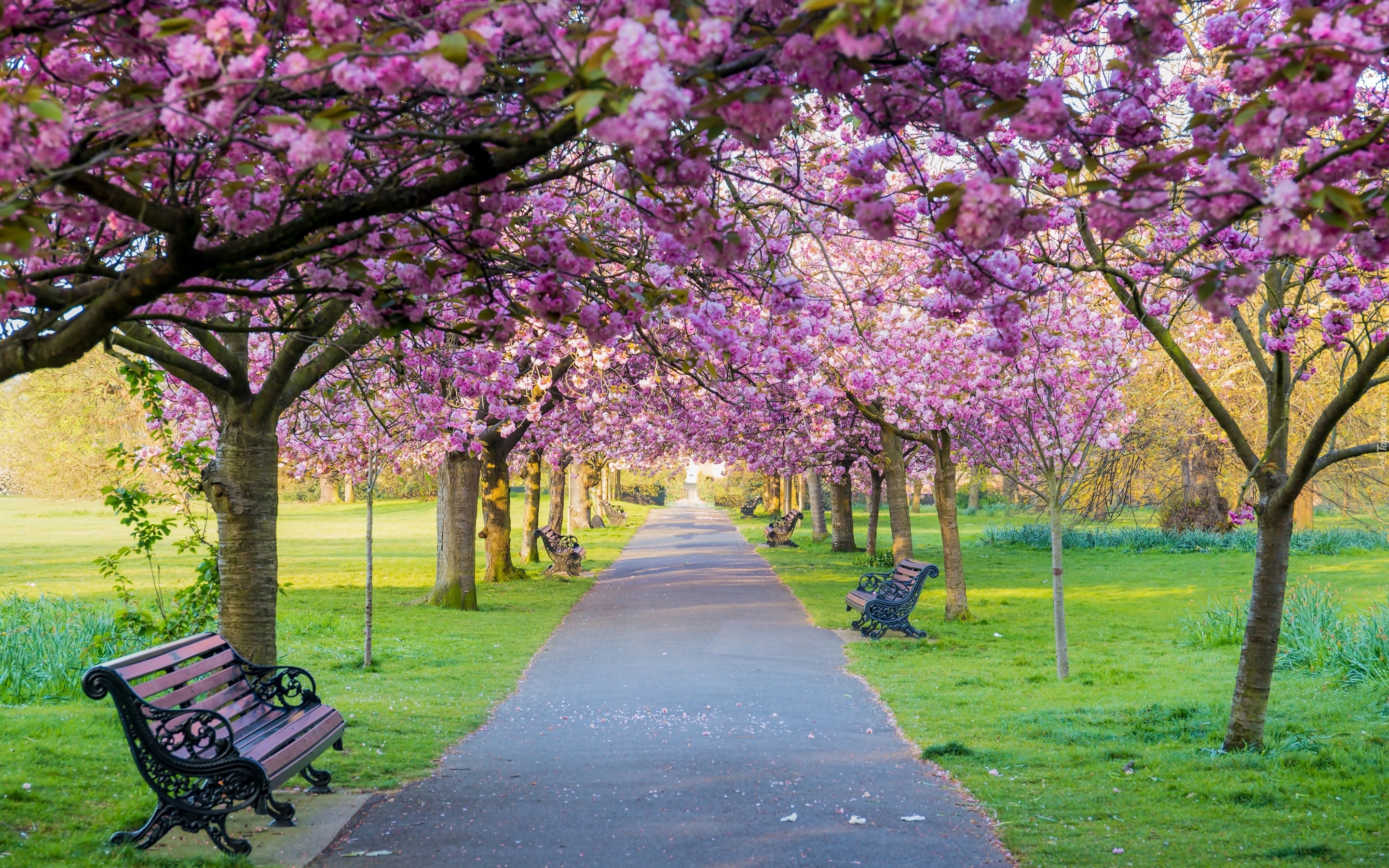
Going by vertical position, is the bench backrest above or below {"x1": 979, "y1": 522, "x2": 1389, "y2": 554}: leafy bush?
above

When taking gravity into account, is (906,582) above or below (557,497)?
below

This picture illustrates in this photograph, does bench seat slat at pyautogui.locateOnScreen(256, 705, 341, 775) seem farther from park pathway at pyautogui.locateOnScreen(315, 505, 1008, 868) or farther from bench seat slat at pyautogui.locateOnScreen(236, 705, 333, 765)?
park pathway at pyautogui.locateOnScreen(315, 505, 1008, 868)

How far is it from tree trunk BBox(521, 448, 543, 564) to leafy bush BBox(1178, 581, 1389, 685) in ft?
56.8

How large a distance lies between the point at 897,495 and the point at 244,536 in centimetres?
1397

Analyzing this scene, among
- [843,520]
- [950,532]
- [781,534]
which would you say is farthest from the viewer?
[781,534]

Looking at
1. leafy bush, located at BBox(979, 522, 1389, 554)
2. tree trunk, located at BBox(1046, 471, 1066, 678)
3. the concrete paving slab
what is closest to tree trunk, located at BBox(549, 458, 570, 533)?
leafy bush, located at BBox(979, 522, 1389, 554)

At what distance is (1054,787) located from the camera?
21.9 ft

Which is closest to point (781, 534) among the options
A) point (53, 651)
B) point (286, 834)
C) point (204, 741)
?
point (53, 651)

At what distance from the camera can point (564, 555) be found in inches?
937

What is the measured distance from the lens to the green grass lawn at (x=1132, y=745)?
552 centimetres

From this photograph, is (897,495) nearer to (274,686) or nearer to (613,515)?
(274,686)

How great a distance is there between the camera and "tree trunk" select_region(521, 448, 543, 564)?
27656mm

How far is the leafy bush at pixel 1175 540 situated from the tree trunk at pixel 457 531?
18.7 meters

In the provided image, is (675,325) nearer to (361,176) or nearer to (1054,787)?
(1054,787)
